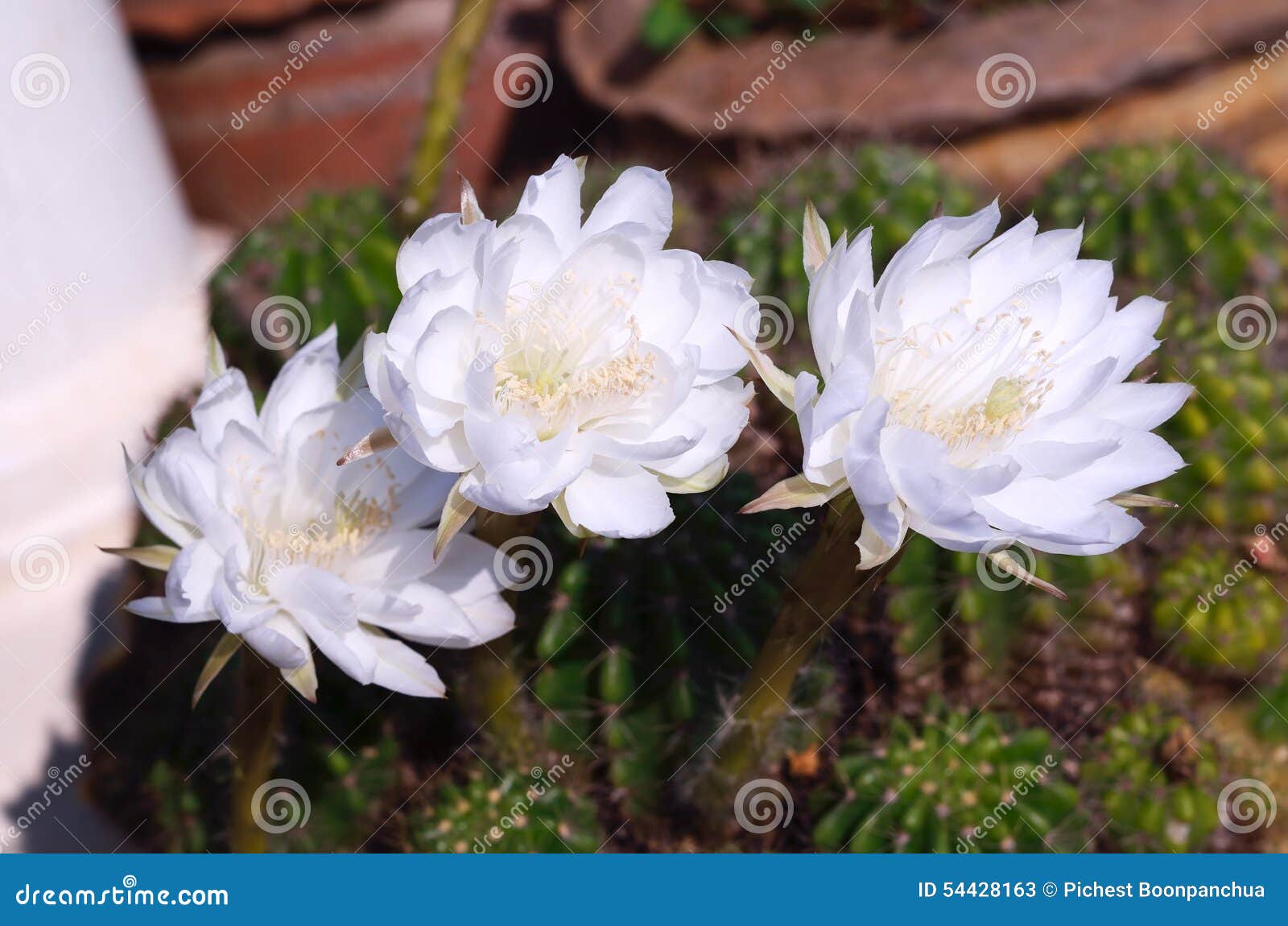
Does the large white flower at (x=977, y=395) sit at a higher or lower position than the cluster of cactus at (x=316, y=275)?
higher

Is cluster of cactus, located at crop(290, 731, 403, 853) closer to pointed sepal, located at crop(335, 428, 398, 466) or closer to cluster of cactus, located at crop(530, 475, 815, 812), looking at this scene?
cluster of cactus, located at crop(530, 475, 815, 812)

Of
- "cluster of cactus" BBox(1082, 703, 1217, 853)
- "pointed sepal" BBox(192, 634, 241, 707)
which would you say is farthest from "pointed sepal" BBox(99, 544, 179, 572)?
"cluster of cactus" BBox(1082, 703, 1217, 853)

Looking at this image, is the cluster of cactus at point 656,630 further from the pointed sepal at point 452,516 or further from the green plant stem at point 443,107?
the green plant stem at point 443,107

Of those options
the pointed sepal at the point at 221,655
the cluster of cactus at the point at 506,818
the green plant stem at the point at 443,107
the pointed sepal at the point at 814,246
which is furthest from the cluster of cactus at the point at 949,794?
the green plant stem at the point at 443,107

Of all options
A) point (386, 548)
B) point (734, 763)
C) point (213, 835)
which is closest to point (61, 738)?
point (213, 835)

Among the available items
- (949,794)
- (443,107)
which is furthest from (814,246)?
(443,107)

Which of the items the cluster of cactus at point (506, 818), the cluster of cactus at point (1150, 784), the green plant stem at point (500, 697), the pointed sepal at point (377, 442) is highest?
the pointed sepal at point (377, 442)

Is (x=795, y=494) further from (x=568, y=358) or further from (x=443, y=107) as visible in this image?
(x=443, y=107)
